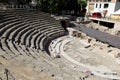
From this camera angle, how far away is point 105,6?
4372cm

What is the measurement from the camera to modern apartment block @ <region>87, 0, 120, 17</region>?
4069 cm

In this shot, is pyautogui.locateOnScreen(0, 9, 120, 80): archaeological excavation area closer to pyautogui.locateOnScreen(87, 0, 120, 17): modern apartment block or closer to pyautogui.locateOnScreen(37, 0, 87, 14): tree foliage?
pyautogui.locateOnScreen(37, 0, 87, 14): tree foliage

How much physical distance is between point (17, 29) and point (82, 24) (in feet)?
57.3

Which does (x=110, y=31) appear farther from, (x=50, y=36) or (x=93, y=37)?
(x=50, y=36)

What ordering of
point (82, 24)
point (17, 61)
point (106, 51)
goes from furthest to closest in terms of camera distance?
point (82, 24) → point (106, 51) → point (17, 61)

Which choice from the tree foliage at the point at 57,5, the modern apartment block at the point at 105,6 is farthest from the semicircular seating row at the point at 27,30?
the modern apartment block at the point at 105,6

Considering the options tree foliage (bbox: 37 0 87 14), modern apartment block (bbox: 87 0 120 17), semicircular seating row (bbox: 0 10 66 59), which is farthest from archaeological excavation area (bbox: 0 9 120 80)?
modern apartment block (bbox: 87 0 120 17)

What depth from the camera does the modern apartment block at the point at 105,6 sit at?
1602 inches

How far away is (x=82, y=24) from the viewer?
118ft

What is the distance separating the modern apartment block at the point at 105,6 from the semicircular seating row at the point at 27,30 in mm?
15948

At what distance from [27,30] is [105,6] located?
2617 centimetres

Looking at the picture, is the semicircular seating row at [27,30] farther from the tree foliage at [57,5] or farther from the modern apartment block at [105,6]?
the modern apartment block at [105,6]

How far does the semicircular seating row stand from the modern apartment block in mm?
15948

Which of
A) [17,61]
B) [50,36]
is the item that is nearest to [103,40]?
[50,36]
